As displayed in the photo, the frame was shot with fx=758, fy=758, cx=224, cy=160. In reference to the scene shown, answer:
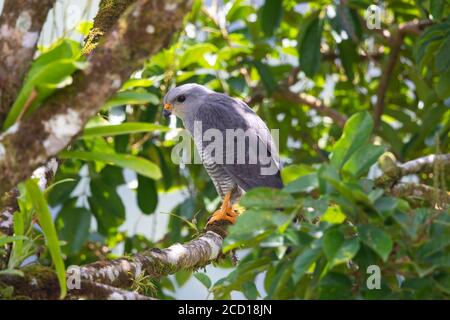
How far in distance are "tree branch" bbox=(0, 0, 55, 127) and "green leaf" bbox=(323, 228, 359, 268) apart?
943 millimetres

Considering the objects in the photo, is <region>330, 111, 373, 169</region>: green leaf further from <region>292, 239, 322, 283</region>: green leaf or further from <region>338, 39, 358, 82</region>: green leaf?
<region>338, 39, 358, 82</region>: green leaf

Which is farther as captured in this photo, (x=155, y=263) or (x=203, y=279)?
(x=155, y=263)

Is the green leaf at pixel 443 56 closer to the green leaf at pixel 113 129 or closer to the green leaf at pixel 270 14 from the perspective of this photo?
the green leaf at pixel 270 14

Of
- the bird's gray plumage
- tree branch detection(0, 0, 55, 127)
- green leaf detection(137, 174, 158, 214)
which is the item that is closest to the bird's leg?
the bird's gray plumage

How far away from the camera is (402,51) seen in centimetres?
580

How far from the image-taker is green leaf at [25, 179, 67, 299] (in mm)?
2201

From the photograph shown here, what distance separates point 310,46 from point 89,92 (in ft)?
10.5

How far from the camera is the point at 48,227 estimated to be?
222 cm

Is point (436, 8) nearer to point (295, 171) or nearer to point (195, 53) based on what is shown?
point (195, 53)

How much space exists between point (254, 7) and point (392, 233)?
151 inches

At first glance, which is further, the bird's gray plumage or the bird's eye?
the bird's eye

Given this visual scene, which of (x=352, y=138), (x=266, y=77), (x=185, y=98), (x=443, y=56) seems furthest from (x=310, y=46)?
(x=352, y=138)
